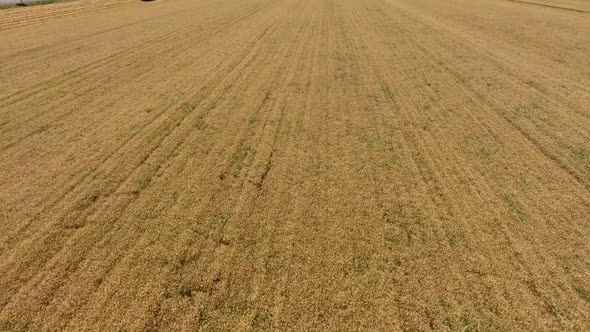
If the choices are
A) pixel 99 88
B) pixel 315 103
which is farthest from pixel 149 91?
pixel 315 103

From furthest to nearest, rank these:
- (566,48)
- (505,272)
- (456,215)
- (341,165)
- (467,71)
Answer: (566,48) → (467,71) → (341,165) → (456,215) → (505,272)

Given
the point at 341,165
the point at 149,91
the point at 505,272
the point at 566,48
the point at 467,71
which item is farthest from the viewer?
the point at 566,48

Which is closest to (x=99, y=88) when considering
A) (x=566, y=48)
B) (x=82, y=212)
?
(x=82, y=212)

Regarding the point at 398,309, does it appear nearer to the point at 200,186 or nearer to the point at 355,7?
the point at 200,186

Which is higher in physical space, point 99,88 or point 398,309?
point 99,88

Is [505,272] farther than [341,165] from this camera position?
No

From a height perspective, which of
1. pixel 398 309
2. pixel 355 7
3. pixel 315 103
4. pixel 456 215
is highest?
pixel 355 7
